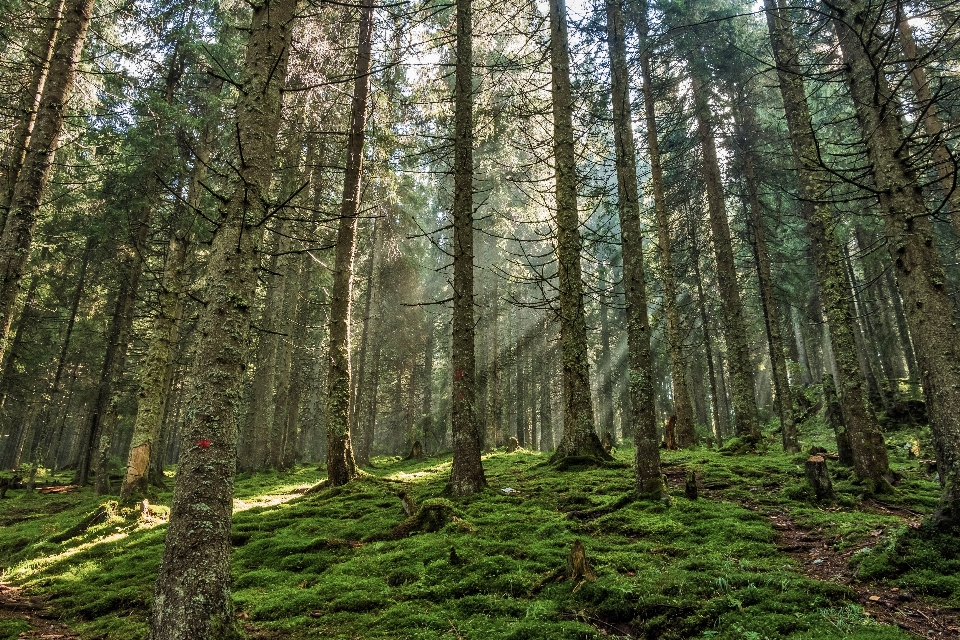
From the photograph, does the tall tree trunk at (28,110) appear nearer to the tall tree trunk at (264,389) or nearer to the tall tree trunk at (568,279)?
the tall tree trunk at (264,389)

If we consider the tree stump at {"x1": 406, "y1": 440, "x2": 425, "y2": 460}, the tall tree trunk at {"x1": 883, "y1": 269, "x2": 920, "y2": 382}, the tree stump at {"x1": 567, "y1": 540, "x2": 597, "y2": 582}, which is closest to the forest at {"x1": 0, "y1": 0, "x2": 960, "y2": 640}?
the tree stump at {"x1": 567, "y1": 540, "x2": 597, "y2": 582}

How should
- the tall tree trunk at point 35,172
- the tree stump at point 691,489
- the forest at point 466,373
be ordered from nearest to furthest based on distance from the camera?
the forest at point 466,373 → the tall tree trunk at point 35,172 → the tree stump at point 691,489

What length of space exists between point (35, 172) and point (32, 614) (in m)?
6.24

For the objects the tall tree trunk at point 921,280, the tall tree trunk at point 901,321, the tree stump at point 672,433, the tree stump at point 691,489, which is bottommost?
the tree stump at point 691,489

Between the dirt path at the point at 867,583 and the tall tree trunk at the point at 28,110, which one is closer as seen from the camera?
the dirt path at the point at 867,583

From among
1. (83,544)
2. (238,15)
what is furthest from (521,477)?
(238,15)

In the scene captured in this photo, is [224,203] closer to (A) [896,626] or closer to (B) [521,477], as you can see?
(A) [896,626]

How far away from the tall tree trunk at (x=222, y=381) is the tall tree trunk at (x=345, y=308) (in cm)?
502

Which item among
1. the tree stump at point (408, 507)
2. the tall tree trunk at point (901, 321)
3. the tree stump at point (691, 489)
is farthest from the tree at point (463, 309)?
the tall tree trunk at point (901, 321)

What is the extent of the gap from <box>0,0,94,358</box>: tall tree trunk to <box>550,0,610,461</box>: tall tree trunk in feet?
29.5

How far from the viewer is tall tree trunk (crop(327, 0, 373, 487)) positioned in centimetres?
1012

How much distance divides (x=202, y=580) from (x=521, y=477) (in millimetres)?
7293

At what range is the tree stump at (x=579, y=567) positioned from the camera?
4.64 m

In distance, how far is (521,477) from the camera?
10.0 metres
